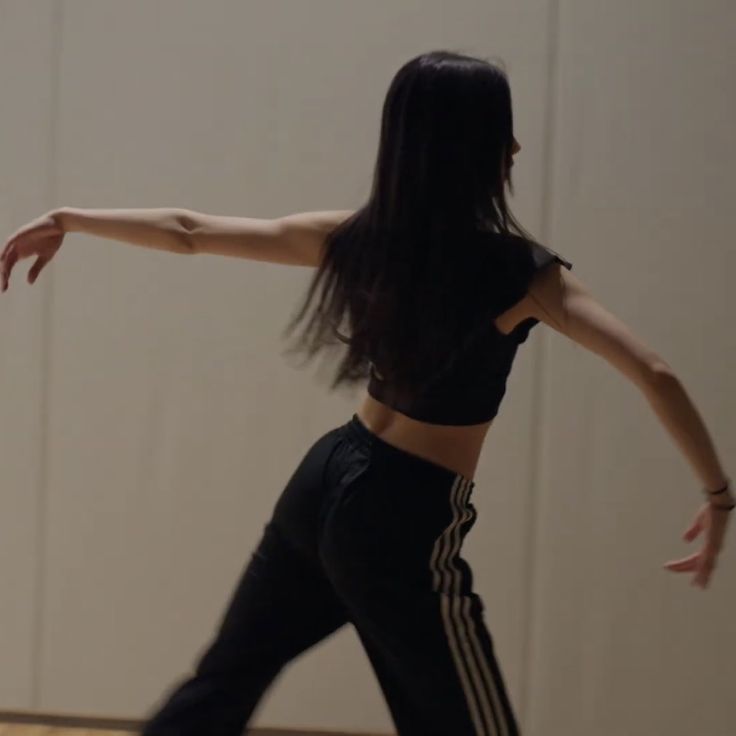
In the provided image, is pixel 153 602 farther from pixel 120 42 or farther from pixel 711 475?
pixel 711 475

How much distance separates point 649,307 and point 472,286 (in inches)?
36.0

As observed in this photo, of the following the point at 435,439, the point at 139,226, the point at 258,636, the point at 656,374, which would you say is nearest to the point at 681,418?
the point at 656,374

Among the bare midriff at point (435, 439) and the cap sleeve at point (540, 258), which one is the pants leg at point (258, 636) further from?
the cap sleeve at point (540, 258)

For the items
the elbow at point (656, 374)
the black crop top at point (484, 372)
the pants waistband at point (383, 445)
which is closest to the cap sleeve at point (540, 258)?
the black crop top at point (484, 372)

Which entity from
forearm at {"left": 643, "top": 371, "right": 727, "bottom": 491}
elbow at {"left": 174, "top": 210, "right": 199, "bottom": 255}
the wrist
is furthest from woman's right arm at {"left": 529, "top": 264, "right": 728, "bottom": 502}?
the wrist

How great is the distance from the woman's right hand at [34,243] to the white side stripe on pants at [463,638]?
1.94 ft

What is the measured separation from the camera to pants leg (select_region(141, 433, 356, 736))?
129 cm

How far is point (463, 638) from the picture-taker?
116 centimetres

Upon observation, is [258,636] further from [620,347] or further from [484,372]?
[620,347]

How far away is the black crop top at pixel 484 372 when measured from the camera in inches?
45.1

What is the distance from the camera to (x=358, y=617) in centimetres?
122

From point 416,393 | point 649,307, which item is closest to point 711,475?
point 416,393

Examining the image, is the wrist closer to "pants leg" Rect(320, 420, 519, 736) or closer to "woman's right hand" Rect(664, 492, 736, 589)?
"pants leg" Rect(320, 420, 519, 736)

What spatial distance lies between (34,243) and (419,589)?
64 cm
